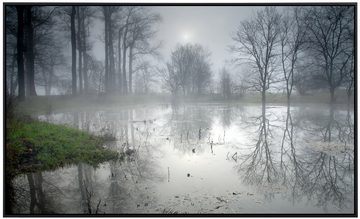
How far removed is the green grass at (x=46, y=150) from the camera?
5.65 meters

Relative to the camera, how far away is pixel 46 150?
635 cm

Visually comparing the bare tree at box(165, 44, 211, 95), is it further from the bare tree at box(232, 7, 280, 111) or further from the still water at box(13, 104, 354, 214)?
the still water at box(13, 104, 354, 214)

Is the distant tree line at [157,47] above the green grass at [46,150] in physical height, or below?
above

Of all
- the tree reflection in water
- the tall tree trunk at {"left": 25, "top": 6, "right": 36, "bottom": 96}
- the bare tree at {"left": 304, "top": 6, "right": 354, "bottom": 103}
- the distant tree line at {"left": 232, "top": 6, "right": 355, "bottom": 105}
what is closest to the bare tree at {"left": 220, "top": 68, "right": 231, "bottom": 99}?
the distant tree line at {"left": 232, "top": 6, "right": 355, "bottom": 105}

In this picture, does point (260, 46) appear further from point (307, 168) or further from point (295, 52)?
point (307, 168)

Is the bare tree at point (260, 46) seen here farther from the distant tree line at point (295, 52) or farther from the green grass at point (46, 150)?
the green grass at point (46, 150)

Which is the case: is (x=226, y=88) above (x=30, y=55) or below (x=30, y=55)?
below

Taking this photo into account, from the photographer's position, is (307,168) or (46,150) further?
(46,150)

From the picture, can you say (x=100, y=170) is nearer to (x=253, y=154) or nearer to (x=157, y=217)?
(x=157, y=217)

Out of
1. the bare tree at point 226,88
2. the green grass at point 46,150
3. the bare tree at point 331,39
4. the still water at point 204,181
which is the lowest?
the still water at point 204,181

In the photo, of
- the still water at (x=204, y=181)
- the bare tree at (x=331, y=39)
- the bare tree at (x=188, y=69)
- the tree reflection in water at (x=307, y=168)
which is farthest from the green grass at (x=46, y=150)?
the bare tree at (x=188, y=69)

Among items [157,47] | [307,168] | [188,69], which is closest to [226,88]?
[188,69]

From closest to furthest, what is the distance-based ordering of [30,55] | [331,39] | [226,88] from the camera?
[30,55]
[331,39]
[226,88]

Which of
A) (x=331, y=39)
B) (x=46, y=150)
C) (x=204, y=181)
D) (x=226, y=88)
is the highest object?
(x=331, y=39)
